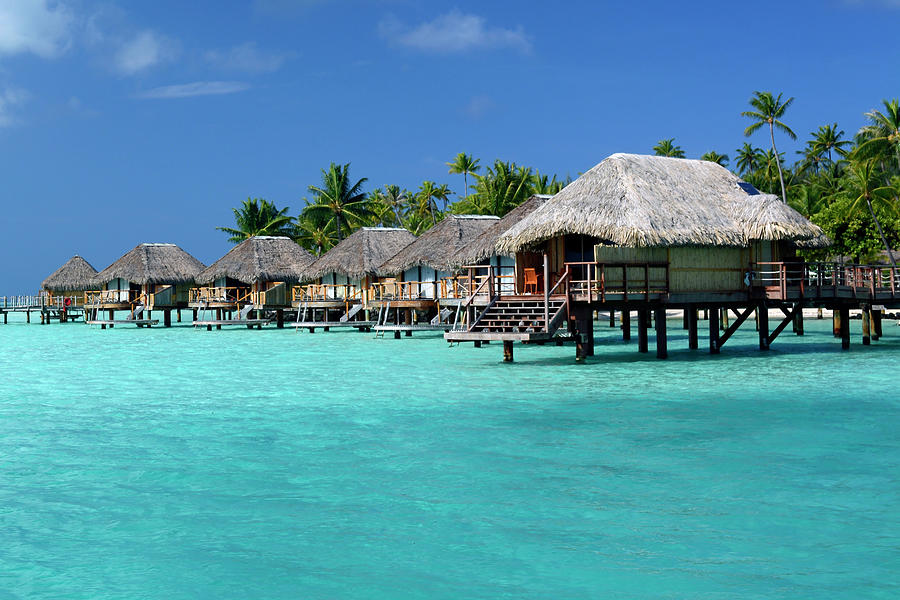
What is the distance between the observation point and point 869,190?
140 feet

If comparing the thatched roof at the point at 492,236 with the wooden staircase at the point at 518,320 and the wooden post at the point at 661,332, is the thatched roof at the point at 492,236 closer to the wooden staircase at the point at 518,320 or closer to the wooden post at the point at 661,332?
the wooden post at the point at 661,332

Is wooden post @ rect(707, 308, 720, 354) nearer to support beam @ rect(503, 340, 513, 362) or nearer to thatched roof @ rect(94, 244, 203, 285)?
support beam @ rect(503, 340, 513, 362)

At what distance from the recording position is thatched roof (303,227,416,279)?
1750 inches

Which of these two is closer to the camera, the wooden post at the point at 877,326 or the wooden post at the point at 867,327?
the wooden post at the point at 867,327

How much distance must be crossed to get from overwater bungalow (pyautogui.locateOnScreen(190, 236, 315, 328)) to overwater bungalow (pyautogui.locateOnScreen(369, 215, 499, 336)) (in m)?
8.99

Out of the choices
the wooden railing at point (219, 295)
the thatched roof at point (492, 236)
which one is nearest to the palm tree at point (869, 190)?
the thatched roof at point (492, 236)

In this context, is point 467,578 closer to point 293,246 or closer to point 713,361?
point 713,361

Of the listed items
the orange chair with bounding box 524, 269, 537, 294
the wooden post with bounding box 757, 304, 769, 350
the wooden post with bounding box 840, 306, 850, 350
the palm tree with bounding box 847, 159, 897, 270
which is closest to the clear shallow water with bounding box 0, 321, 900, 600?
the wooden post with bounding box 757, 304, 769, 350

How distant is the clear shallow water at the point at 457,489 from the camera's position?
22.6 feet

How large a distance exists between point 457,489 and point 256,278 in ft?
136

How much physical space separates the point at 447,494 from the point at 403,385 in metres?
9.60

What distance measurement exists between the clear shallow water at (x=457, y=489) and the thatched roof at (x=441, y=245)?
1988 cm

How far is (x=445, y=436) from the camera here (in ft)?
41.0

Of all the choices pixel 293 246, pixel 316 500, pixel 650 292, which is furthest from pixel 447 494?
pixel 293 246
